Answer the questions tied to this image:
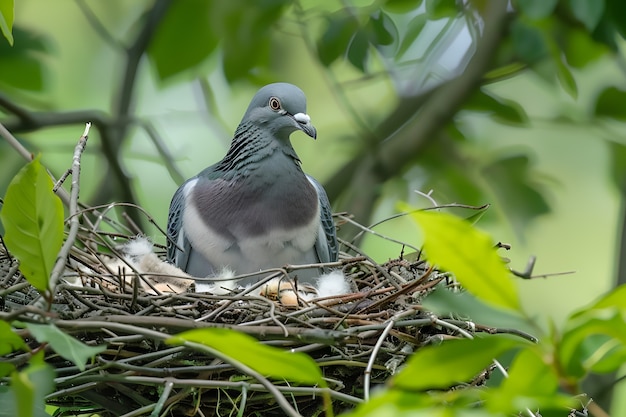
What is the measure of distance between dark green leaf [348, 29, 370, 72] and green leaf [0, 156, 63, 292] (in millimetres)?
2535

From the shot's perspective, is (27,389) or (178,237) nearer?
(27,389)

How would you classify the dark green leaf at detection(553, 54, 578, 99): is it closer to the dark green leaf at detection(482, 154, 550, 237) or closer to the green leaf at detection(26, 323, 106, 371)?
the dark green leaf at detection(482, 154, 550, 237)

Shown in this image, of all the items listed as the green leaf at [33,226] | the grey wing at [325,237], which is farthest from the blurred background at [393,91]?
the green leaf at [33,226]

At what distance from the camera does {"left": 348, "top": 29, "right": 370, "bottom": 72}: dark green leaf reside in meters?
3.85

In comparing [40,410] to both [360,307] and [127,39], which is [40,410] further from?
[127,39]

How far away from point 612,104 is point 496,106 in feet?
1.72

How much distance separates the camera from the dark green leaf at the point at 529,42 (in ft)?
12.5

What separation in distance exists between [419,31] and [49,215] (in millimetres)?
2769

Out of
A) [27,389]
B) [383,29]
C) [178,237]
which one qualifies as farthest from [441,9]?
[27,389]

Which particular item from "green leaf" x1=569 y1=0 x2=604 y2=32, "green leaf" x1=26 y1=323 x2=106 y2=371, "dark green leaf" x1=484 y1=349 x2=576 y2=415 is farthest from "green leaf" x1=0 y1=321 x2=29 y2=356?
"green leaf" x1=569 y1=0 x2=604 y2=32

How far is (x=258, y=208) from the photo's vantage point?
2.89 metres

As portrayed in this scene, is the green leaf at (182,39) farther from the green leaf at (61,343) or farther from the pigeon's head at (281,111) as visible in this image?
the green leaf at (61,343)

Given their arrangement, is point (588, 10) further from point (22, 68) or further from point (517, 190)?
point (22, 68)

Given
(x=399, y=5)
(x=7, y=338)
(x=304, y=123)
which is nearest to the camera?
(x=7, y=338)
